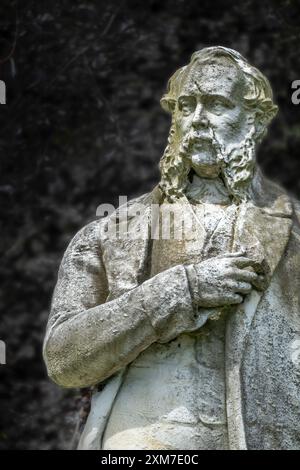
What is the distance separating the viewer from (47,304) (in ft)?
33.9

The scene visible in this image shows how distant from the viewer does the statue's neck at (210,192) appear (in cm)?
665

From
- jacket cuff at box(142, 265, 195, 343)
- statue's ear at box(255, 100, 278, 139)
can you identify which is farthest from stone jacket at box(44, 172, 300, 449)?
statue's ear at box(255, 100, 278, 139)

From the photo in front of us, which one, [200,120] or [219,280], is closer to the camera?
[219,280]

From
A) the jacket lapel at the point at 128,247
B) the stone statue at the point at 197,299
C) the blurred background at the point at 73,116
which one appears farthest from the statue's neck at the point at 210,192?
the blurred background at the point at 73,116

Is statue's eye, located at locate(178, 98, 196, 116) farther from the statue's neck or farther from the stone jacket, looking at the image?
the stone jacket

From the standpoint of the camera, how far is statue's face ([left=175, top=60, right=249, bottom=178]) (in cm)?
658

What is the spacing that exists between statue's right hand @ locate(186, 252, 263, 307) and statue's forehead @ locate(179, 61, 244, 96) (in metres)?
0.58

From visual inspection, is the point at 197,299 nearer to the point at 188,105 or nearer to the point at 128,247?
the point at 128,247

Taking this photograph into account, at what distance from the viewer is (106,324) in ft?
21.0

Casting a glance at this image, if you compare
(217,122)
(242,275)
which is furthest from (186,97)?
(242,275)

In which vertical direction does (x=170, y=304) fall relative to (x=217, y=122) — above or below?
below

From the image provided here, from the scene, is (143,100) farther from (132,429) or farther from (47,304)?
(132,429)

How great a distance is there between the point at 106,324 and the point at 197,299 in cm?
30
